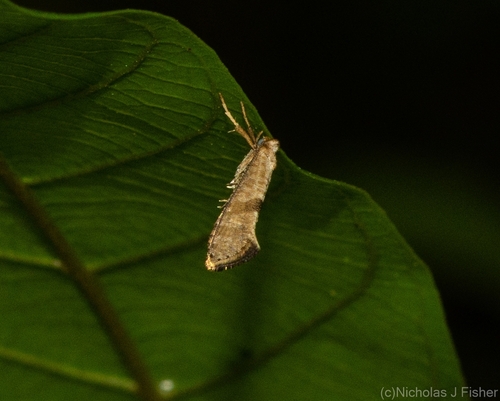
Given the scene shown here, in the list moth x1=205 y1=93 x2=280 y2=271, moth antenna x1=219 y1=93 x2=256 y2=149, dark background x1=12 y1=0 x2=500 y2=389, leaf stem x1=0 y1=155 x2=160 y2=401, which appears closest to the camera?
leaf stem x1=0 y1=155 x2=160 y2=401

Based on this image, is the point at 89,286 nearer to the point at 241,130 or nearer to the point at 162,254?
the point at 162,254

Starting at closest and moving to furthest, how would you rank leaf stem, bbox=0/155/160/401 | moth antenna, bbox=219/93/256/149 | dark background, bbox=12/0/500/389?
1. leaf stem, bbox=0/155/160/401
2. moth antenna, bbox=219/93/256/149
3. dark background, bbox=12/0/500/389

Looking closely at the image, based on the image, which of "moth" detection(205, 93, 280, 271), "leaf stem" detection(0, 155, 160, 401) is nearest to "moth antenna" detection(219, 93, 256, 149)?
"moth" detection(205, 93, 280, 271)

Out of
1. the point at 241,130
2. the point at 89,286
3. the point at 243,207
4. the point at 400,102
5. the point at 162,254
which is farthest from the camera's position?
the point at 400,102

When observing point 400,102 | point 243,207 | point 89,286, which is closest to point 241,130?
point 243,207

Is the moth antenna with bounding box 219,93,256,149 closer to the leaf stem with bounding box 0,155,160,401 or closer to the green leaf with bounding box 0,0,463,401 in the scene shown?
the green leaf with bounding box 0,0,463,401

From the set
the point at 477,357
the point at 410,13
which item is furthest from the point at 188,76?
the point at 477,357
